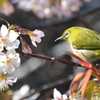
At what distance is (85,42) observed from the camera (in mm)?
2010

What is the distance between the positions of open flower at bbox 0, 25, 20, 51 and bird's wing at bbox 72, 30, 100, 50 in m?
0.75

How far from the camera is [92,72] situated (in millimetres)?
1294

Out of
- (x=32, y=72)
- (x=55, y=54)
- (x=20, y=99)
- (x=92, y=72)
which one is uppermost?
(x=32, y=72)

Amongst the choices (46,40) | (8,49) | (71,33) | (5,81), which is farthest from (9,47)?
(46,40)

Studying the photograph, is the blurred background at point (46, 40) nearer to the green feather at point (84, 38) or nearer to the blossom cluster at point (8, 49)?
the green feather at point (84, 38)

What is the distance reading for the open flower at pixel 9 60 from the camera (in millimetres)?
1272

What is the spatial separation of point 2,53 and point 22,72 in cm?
282

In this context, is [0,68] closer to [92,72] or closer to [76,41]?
[92,72]

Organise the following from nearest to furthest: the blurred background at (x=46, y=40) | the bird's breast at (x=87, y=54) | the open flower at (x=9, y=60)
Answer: the open flower at (x=9, y=60)
the bird's breast at (x=87, y=54)
the blurred background at (x=46, y=40)

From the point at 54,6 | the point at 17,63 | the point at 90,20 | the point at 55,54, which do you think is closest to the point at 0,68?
the point at 17,63

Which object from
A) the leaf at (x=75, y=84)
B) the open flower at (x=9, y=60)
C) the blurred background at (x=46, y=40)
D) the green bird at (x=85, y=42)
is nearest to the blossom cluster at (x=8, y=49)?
the open flower at (x=9, y=60)

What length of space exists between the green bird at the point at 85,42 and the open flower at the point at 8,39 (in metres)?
0.72

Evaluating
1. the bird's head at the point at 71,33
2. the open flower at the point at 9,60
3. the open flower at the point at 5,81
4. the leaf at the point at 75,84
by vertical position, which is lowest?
the leaf at the point at 75,84

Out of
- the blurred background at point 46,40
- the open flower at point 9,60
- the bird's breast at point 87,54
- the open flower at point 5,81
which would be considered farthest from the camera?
the blurred background at point 46,40
